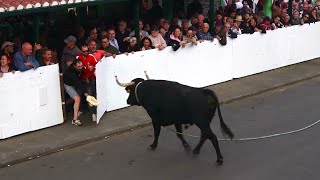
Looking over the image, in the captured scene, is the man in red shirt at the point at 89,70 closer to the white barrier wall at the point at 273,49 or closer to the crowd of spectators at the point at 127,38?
the crowd of spectators at the point at 127,38

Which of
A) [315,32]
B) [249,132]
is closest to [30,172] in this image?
[249,132]

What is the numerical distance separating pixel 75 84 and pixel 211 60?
407cm

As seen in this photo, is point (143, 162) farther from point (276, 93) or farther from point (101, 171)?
point (276, 93)

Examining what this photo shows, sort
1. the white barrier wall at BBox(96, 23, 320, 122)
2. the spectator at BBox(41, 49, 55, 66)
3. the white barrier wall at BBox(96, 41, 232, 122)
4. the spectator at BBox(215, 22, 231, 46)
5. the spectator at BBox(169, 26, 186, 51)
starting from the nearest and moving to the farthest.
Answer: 1. the spectator at BBox(41, 49, 55, 66)
2. the white barrier wall at BBox(96, 41, 232, 122)
3. the white barrier wall at BBox(96, 23, 320, 122)
4. the spectator at BBox(169, 26, 186, 51)
5. the spectator at BBox(215, 22, 231, 46)

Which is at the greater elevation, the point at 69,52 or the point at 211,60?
the point at 69,52

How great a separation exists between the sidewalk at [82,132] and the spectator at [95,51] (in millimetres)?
1154

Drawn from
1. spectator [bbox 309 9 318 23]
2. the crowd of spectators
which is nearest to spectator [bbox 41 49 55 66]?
the crowd of spectators

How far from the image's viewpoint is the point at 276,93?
12.7 meters

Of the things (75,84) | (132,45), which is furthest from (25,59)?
(132,45)

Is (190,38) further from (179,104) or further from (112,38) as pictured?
(179,104)

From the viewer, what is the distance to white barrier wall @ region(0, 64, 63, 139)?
30.3 feet

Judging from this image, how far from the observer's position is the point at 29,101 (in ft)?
31.3

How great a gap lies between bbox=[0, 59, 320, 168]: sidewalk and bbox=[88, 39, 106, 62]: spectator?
115 cm

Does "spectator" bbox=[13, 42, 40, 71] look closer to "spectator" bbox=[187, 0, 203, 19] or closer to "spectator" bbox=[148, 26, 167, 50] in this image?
"spectator" bbox=[148, 26, 167, 50]
